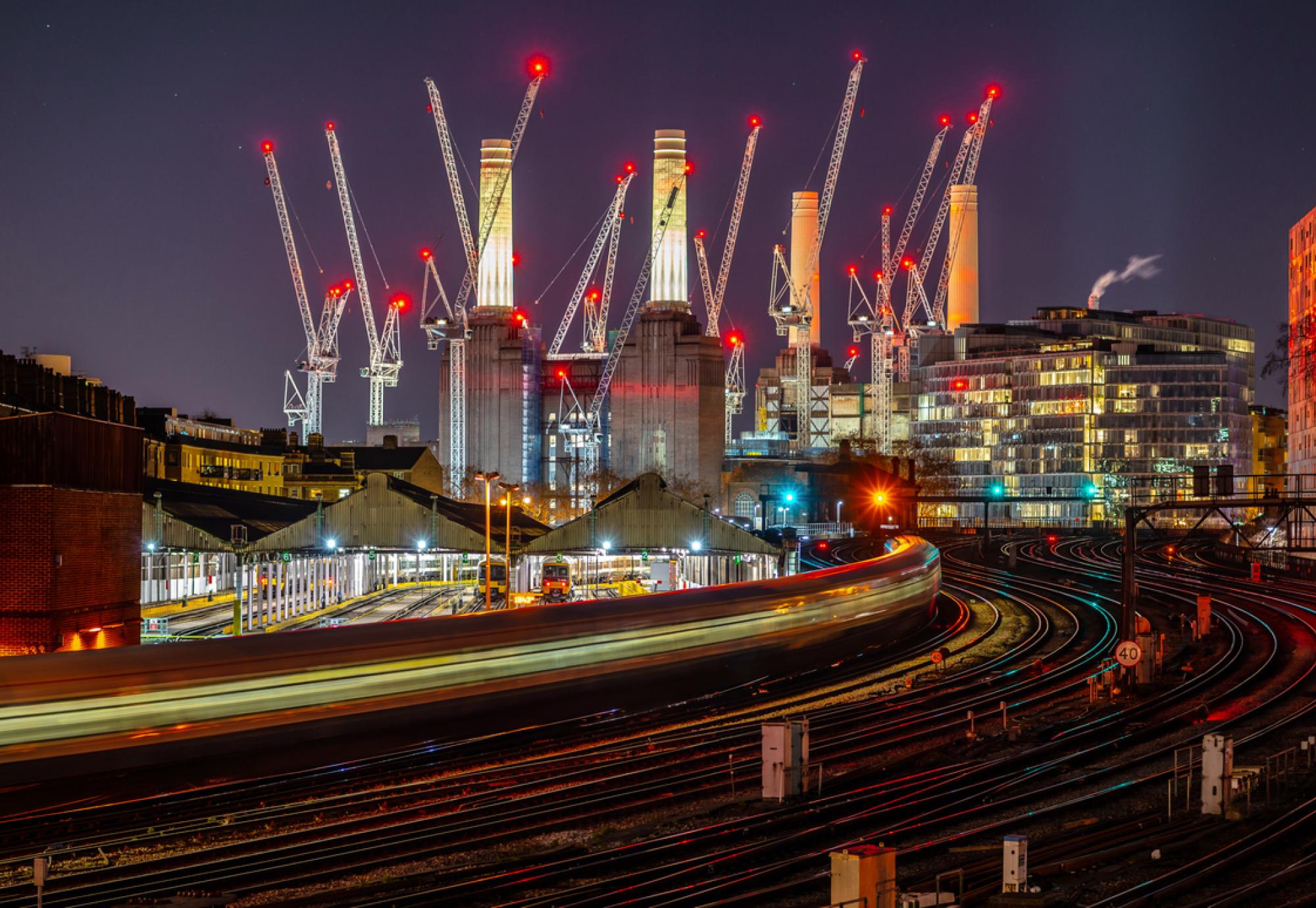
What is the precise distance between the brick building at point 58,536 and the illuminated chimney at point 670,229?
159069 mm

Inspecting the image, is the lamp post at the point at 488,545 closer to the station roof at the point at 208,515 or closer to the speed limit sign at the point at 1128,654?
the station roof at the point at 208,515

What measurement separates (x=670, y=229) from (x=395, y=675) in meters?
170

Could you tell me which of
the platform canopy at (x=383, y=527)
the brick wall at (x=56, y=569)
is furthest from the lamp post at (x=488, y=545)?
the brick wall at (x=56, y=569)

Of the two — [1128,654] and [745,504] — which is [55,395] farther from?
[745,504]

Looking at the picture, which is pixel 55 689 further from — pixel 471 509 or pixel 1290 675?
pixel 471 509

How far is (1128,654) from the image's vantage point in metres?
32.8

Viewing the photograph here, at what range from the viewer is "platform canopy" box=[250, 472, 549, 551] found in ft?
199

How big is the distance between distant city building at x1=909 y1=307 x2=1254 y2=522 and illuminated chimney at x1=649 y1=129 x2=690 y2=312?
37.9 meters

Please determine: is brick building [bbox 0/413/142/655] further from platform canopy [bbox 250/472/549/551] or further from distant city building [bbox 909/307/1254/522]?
distant city building [bbox 909/307/1254/522]

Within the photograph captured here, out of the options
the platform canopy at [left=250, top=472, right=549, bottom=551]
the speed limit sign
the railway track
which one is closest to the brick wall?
the railway track

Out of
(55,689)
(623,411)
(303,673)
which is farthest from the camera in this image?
(623,411)

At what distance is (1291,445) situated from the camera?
11262 cm

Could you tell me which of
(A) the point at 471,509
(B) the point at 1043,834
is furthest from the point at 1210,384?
(B) the point at 1043,834

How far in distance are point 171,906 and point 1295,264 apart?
369 feet
